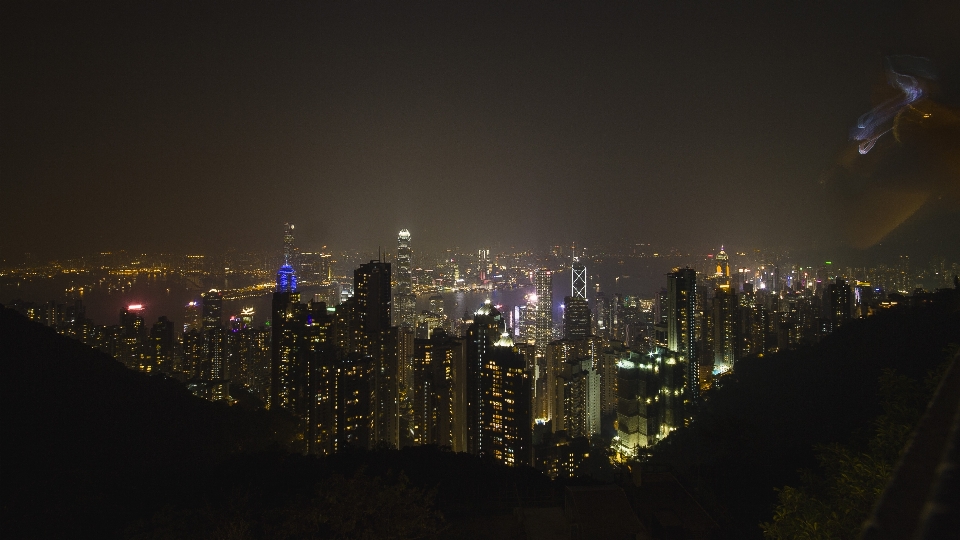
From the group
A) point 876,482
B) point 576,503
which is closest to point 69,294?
point 576,503

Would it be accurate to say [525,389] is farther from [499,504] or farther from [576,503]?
[576,503]

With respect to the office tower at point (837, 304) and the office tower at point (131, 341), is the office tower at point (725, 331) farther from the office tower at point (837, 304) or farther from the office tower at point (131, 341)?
the office tower at point (131, 341)

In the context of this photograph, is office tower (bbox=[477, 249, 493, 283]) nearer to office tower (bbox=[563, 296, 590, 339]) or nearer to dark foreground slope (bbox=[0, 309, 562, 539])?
office tower (bbox=[563, 296, 590, 339])

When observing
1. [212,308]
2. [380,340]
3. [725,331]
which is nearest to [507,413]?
[380,340]

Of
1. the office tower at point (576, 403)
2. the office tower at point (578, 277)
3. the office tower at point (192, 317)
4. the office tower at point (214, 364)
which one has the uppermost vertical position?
the office tower at point (578, 277)

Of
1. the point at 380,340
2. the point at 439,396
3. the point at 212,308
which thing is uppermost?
the point at 212,308

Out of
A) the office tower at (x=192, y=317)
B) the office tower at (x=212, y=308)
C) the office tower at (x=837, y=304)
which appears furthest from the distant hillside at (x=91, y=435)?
the office tower at (x=837, y=304)

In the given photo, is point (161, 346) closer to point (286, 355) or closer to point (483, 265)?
point (286, 355)
